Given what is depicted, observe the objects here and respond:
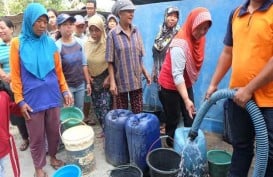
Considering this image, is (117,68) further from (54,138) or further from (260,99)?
(260,99)

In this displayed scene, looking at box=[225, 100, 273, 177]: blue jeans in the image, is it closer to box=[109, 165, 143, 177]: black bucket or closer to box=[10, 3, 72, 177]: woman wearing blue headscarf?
box=[109, 165, 143, 177]: black bucket

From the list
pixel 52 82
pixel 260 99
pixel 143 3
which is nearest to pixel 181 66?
pixel 260 99

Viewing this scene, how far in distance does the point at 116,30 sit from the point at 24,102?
1349 mm

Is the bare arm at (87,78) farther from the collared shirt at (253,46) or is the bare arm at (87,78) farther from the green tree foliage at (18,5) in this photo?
the green tree foliage at (18,5)

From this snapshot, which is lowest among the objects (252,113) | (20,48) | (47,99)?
(47,99)

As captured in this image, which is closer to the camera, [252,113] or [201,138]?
[252,113]

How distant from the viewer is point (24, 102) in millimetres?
2791

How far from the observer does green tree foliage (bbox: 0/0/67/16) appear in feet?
60.3

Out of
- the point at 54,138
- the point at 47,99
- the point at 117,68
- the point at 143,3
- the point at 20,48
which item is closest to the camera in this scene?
the point at 20,48

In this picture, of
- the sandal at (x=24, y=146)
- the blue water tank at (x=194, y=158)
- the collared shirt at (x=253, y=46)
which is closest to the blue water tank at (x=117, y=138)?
the blue water tank at (x=194, y=158)

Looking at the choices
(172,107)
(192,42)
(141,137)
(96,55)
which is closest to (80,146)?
(141,137)

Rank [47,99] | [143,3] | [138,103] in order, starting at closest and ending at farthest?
[47,99], [138,103], [143,3]

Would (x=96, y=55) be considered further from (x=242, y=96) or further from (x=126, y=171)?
(x=242, y=96)

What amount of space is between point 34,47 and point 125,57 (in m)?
1.10
